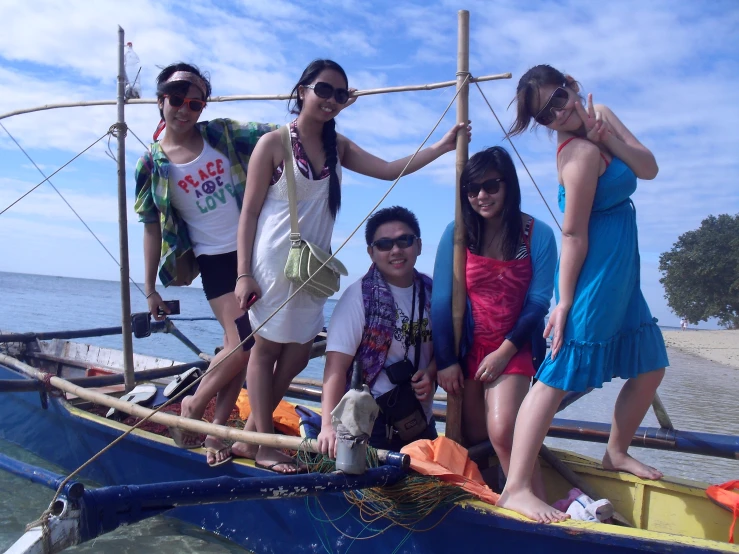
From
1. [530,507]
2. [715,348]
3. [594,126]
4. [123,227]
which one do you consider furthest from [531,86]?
[715,348]

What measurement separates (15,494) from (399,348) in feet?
12.9

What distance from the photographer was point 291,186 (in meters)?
3.28

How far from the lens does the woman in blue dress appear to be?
2.76 m

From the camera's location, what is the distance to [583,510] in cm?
281

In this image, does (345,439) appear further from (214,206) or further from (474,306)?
(214,206)

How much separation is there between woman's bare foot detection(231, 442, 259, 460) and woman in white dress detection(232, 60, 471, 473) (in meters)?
0.11

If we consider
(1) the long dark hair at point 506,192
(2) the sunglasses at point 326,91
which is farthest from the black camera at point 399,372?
(2) the sunglasses at point 326,91

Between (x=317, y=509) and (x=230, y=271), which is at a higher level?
(x=230, y=271)

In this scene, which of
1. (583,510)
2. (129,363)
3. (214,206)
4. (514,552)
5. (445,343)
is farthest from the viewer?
(129,363)

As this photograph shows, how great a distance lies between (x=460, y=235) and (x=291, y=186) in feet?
3.01

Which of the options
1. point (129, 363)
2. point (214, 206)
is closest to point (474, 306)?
point (214, 206)

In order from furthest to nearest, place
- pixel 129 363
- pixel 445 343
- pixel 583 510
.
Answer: pixel 129 363, pixel 445 343, pixel 583 510

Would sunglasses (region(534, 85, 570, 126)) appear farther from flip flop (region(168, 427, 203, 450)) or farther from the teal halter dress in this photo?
flip flop (region(168, 427, 203, 450))

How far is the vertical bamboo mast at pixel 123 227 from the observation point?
17.1 feet
